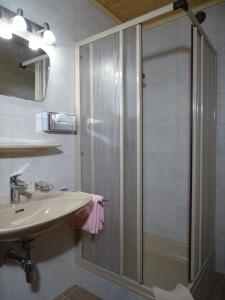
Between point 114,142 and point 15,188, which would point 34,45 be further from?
point 15,188

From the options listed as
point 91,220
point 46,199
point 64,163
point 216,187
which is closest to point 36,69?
point 64,163

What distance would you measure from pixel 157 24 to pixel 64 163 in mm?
1738

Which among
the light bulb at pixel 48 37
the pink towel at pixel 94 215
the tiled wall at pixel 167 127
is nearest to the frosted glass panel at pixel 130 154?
the pink towel at pixel 94 215

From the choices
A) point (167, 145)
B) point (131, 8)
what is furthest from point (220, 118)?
point (131, 8)

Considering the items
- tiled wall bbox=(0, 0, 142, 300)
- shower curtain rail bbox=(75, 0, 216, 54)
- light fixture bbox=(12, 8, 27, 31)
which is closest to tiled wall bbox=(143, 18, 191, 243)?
shower curtain rail bbox=(75, 0, 216, 54)

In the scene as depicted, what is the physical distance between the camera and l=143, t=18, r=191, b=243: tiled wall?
2111mm

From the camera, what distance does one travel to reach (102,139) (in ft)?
5.20

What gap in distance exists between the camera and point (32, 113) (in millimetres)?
1442

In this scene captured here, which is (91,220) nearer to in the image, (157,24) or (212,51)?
(212,51)

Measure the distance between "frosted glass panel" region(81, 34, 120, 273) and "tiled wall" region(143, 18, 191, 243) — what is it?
0.87 metres

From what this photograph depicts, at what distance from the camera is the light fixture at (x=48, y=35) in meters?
1.43

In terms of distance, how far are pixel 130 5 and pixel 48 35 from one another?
989 millimetres

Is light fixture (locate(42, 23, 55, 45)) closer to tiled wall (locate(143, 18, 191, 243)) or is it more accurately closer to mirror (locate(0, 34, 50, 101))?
mirror (locate(0, 34, 50, 101))

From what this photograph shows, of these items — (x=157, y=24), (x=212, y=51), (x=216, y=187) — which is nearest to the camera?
(x=212, y=51)
